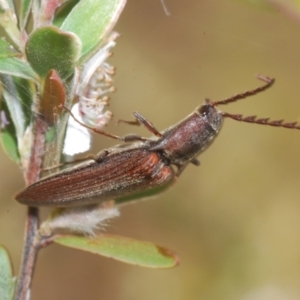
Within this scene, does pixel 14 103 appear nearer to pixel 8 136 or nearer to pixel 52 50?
pixel 8 136

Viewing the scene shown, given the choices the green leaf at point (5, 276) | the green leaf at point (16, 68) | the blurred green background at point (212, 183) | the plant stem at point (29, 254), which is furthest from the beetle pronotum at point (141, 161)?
the blurred green background at point (212, 183)

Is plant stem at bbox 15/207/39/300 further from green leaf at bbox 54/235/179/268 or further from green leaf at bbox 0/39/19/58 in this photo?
green leaf at bbox 0/39/19/58

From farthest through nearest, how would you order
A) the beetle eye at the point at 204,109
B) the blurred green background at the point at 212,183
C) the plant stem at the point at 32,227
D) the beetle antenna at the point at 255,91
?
the blurred green background at the point at 212,183
the beetle eye at the point at 204,109
the beetle antenna at the point at 255,91
the plant stem at the point at 32,227

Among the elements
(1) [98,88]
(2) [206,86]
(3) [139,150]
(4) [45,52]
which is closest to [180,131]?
(3) [139,150]

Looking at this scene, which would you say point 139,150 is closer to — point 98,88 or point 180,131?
point 180,131

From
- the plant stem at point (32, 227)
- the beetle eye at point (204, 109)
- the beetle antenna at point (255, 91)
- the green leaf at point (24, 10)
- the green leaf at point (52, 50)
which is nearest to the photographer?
the green leaf at point (52, 50)

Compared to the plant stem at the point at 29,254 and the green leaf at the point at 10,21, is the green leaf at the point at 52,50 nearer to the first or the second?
the green leaf at the point at 10,21

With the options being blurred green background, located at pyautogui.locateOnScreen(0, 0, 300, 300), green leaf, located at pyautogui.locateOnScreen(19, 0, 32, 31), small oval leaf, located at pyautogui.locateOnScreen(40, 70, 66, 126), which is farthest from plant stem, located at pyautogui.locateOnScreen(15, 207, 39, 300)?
blurred green background, located at pyautogui.locateOnScreen(0, 0, 300, 300)
